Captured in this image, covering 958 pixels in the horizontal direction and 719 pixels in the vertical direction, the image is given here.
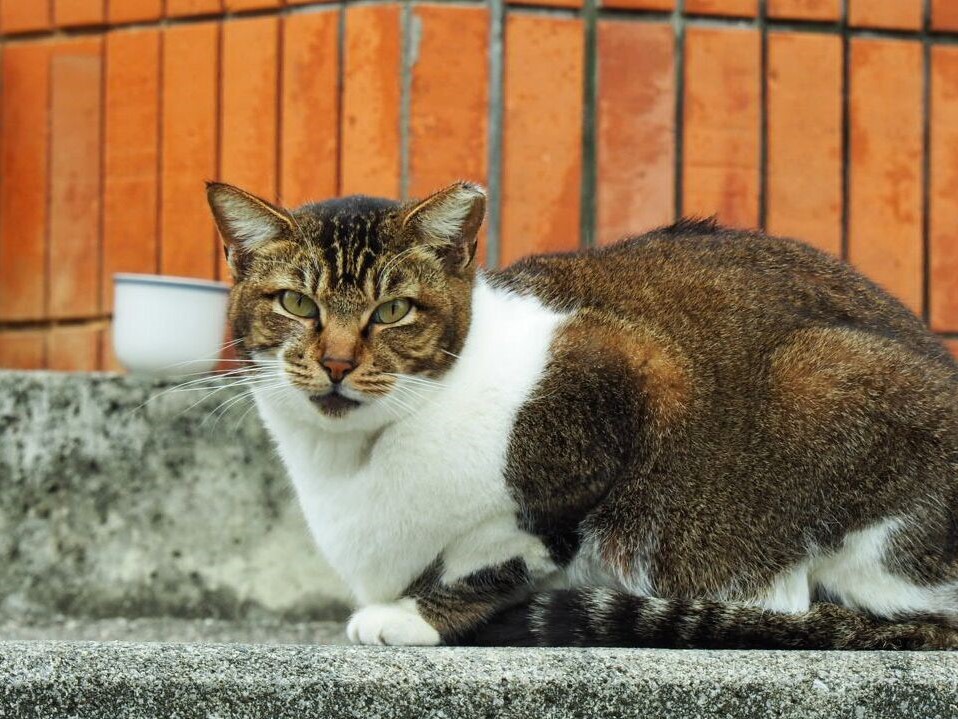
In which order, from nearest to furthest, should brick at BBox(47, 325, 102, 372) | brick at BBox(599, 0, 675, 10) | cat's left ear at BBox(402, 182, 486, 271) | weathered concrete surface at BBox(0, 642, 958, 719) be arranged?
weathered concrete surface at BBox(0, 642, 958, 719) < cat's left ear at BBox(402, 182, 486, 271) < brick at BBox(599, 0, 675, 10) < brick at BBox(47, 325, 102, 372)

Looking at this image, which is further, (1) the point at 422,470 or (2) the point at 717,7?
(2) the point at 717,7

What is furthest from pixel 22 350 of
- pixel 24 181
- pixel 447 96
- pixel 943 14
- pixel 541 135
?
pixel 943 14

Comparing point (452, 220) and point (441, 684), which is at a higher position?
point (452, 220)

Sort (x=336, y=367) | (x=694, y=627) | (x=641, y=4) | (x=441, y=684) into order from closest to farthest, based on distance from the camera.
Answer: (x=441, y=684) → (x=694, y=627) → (x=336, y=367) → (x=641, y=4)

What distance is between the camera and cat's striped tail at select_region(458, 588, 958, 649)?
1946 millimetres

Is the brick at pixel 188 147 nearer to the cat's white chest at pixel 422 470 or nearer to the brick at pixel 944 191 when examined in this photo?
the cat's white chest at pixel 422 470

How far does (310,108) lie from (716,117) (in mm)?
983

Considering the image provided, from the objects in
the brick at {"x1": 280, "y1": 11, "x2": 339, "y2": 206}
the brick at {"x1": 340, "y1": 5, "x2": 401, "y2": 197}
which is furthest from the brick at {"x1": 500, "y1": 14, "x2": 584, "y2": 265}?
the brick at {"x1": 280, "y1": 11, "x2": 339, "y2": 206}

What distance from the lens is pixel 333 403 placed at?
6.82ft

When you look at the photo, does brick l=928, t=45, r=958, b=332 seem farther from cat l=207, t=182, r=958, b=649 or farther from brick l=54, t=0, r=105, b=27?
brick l=54, t=0, r=105, b=27

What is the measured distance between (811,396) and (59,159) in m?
2.35

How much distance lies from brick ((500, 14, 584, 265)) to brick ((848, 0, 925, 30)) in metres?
0.69

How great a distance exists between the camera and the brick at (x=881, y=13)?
3.27 m

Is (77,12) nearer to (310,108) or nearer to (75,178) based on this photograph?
(75,178)
